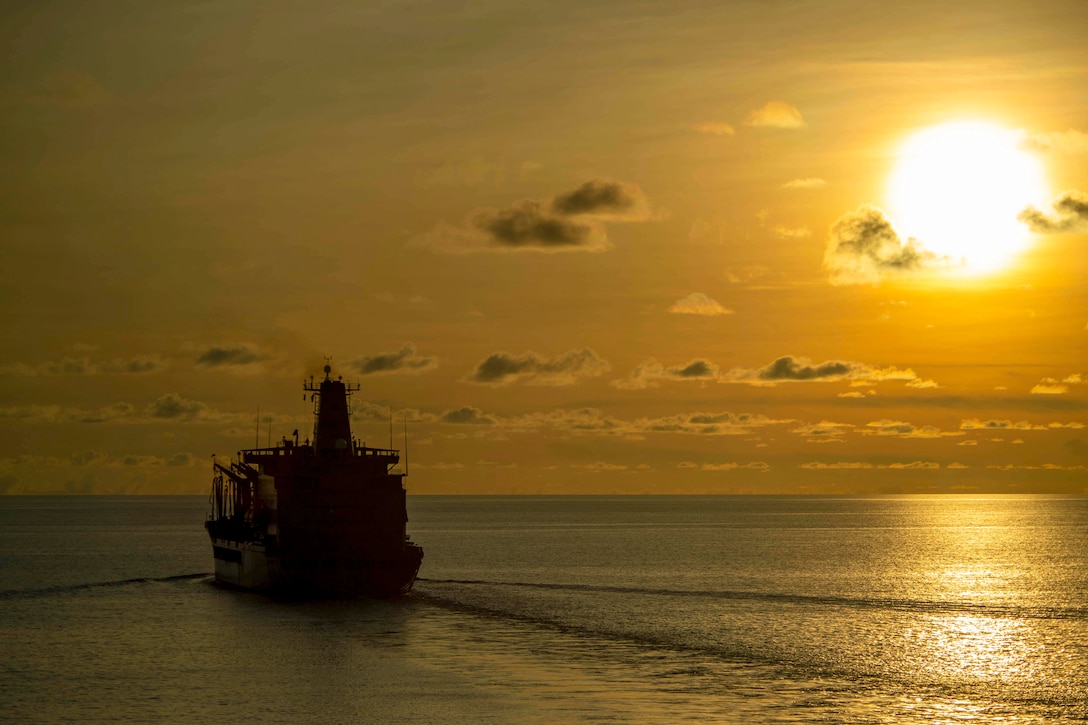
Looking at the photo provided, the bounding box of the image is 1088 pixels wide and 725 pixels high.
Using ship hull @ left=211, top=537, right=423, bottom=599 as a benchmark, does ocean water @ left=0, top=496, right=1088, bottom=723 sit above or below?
below

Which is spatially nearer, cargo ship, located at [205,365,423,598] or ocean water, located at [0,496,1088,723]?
ocean water, located at [0,496,1088,723]

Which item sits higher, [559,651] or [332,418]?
[332,418]

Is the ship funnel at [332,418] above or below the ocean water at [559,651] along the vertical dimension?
above

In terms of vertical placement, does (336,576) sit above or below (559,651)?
above

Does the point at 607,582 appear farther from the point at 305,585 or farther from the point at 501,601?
the point at 305,585

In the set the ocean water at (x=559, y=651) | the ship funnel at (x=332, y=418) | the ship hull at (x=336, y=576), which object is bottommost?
the ocean water at (x=559, y=651)

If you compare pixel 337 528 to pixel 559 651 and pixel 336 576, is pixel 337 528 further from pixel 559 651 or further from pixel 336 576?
pixel 559 651

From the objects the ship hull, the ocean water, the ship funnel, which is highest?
the ship funnel

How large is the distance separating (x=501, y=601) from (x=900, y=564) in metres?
69.2

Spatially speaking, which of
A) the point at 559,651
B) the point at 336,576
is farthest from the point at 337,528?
the point at 559,651

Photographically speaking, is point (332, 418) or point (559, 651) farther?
point (332, 418)

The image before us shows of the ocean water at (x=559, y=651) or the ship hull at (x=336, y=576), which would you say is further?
the ship hull at (x=336, y=576)

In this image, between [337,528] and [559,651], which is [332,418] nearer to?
[337,528]

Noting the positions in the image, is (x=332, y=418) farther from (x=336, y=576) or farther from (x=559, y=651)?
(x=559, y=651)
